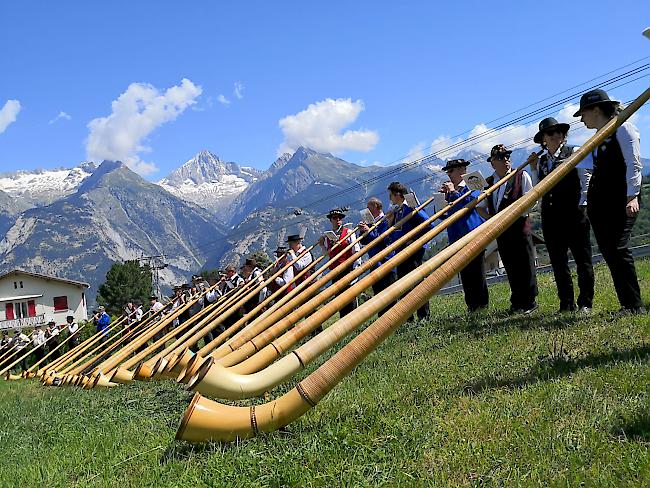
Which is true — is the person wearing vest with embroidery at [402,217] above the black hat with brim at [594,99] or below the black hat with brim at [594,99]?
below

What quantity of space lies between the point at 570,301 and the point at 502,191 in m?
1.55

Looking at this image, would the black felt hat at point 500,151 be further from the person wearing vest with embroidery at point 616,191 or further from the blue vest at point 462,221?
the person wearing vest with embroidery at point 616,191

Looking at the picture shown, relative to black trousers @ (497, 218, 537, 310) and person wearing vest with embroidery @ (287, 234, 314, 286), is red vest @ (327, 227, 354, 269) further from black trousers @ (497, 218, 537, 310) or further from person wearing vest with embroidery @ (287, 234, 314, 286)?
black trousers @ (497, 218, 537, 310)

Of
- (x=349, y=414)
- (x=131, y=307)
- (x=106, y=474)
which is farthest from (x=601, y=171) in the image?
(x=131, y=307)

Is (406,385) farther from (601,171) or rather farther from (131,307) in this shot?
(131,307)

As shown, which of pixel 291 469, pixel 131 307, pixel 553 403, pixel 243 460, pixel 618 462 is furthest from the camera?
pixel 131 307

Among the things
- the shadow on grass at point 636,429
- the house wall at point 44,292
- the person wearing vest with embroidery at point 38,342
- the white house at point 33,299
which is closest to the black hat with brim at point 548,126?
the shadow on grass at point 636,429

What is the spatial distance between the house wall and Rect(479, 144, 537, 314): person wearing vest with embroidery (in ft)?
259

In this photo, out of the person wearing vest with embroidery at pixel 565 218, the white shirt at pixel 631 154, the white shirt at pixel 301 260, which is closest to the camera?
the white shirt at pixel 631 154

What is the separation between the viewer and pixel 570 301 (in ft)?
20.2

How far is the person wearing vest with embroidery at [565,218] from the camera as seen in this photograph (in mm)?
5895

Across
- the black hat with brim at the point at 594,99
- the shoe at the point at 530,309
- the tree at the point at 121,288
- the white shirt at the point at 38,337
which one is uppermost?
the black hat with brim at the point at 594,99

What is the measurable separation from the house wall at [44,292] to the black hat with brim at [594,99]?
8086cm

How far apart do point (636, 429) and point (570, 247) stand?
3.75 metres
